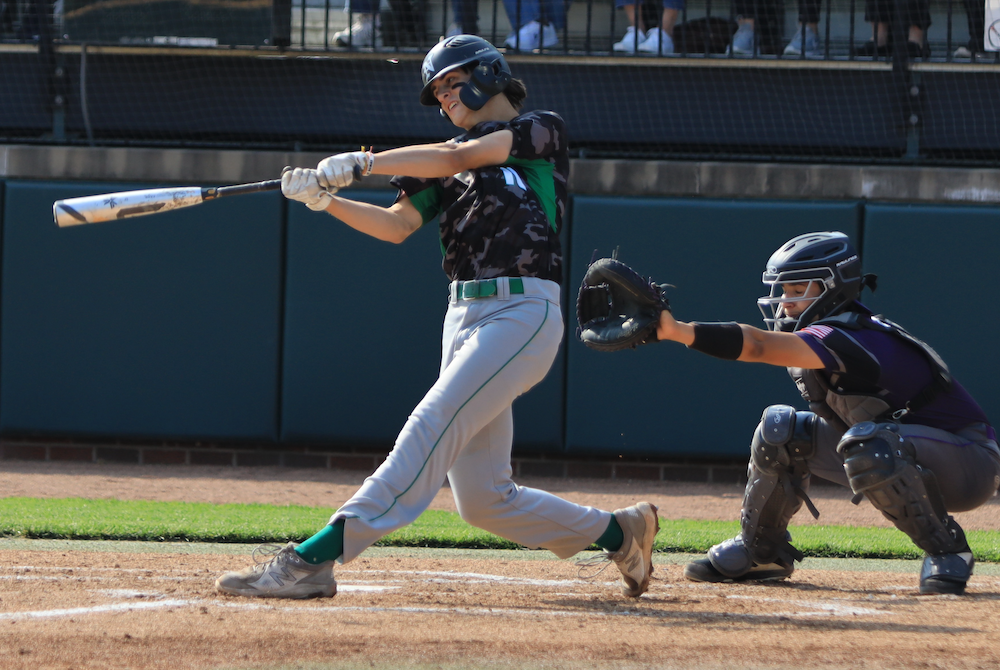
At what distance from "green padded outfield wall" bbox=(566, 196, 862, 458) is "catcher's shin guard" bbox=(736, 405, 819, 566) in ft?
11.3

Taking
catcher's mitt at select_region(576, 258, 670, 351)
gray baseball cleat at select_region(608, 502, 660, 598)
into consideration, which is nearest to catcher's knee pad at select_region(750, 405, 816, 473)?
gray baseball cleat at select_region(608, 502, 660, 598)

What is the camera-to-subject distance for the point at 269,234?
7344 millimetres

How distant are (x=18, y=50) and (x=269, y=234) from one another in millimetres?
2784

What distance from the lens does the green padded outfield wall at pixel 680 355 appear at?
7.19m

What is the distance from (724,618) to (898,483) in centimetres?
82

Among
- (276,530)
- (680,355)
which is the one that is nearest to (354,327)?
(680,355)

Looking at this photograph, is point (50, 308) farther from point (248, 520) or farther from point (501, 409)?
point (501, 409)

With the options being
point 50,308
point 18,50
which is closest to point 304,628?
point 50,308

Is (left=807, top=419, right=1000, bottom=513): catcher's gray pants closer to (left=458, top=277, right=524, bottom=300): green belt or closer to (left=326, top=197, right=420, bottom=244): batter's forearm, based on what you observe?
(left=458, top=277, right=524, bottom=300): green belt

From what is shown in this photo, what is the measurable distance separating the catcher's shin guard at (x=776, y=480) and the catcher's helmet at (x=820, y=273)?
0.33m

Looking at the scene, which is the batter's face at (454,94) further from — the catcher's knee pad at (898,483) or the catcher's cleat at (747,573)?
the catcher's cleat at (747,573)

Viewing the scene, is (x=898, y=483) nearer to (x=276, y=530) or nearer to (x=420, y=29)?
(x=276, y=530)

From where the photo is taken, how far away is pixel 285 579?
2.83 m

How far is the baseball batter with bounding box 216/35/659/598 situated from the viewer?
286 centimetres
